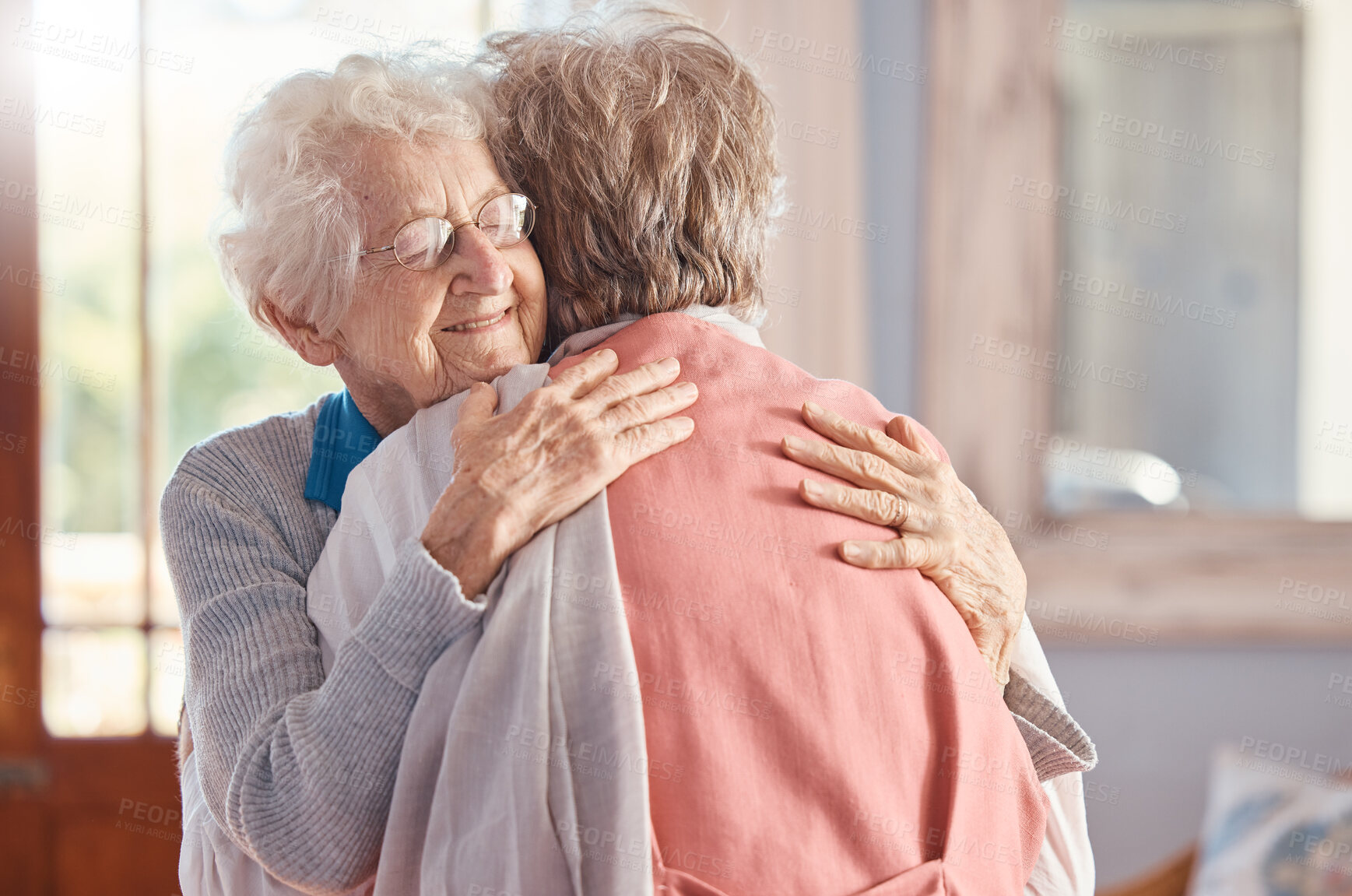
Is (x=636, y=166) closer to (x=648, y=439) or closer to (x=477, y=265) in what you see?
(x=477, y=265)

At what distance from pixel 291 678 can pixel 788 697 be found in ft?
1.54

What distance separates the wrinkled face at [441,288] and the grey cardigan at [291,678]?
0.72 feet

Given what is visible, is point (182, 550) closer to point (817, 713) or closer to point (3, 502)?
point (817, 713)

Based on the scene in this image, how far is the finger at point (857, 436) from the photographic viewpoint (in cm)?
98

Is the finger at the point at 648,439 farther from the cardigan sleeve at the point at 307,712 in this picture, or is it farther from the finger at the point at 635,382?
the cardigan sleeve at the point at 307,712

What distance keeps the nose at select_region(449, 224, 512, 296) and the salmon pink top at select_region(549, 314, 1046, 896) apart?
249 mm

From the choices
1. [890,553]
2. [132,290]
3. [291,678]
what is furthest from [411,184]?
[132,290]

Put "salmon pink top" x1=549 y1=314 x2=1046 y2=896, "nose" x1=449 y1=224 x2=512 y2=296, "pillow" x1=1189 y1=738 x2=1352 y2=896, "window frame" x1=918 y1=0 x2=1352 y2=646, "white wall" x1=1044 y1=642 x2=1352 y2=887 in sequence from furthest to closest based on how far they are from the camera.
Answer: "white wall" x1=1044 y1=642 x2=1352 y2=887
"window frame" x1=918 y1=0 x2=1352 y2=646
"pillow" x1=1189 y1=738 x2=1352 y2=896
"nose" x1=449 y1=224 x2=512 y2=296
"salmon pink top" x1=549 y1=314 x2=1046 y2=896

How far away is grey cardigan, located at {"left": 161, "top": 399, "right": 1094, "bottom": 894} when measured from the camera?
854 mm

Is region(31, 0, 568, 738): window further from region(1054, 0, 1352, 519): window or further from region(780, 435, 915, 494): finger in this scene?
region(780, 435, 915, 494): finger

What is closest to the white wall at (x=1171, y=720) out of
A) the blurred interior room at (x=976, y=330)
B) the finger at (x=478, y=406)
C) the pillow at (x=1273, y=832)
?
the blurred interior room at (x=976, y=330)

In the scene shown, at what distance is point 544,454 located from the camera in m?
0.90

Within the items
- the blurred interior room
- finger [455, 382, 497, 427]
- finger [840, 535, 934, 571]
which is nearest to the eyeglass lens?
finger [455, 382, 497, 427]

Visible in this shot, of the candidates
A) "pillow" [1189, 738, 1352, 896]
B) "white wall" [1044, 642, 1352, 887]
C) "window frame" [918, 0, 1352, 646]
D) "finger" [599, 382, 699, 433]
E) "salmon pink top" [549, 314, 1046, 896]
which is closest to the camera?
"salmon pink top" [549, 314, 1046, 896]
